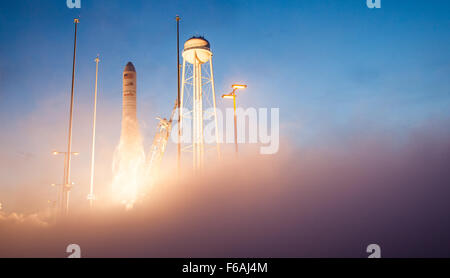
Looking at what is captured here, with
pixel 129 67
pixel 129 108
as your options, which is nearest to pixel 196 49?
pixel 129 67

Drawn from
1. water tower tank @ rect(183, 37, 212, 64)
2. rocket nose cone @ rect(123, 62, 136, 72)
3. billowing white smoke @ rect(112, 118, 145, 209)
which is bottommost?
billowing white smoke @ rect(112, 118, 145, 209)

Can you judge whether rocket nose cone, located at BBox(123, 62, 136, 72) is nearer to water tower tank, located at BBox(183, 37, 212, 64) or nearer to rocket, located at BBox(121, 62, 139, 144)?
rocket, located at BBox(121, 62, 139, 144)

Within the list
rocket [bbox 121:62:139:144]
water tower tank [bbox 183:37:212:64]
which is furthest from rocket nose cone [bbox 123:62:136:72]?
water tower tank [bbox 183:37:212:64]

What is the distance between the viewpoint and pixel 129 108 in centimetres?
3136

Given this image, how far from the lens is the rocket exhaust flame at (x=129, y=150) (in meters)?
31.2

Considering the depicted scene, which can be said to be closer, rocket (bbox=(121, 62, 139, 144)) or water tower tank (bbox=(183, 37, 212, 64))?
rocket (bbox=(121, 62, 139, 144))

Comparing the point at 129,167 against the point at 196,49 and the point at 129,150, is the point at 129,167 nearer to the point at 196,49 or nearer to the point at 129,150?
the point at 129,150

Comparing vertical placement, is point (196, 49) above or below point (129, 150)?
above

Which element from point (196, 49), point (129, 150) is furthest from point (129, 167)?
point (196, 49)

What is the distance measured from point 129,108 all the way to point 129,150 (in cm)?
388

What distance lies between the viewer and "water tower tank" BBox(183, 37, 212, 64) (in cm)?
3362

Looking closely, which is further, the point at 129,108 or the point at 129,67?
the point at 129,67

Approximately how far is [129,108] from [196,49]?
28.8 ft
